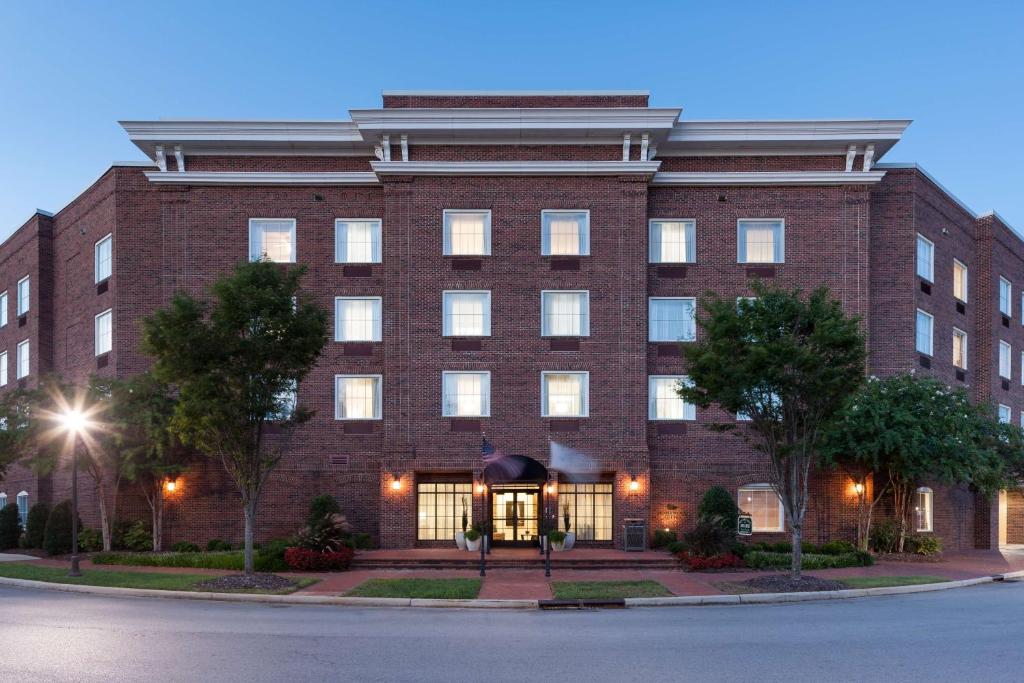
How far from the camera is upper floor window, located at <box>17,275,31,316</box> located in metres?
37.5

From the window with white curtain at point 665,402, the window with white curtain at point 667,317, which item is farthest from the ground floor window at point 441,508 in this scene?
the window with white curtain at point 667,317

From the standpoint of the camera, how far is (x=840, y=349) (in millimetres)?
20641

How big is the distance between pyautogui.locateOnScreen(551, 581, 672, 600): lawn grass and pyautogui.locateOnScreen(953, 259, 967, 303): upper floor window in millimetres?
21623

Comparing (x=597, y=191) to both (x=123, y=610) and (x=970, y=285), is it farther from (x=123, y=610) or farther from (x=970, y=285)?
(x=123, y=610)

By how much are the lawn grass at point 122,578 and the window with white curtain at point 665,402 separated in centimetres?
1380

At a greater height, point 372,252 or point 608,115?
point 608,115

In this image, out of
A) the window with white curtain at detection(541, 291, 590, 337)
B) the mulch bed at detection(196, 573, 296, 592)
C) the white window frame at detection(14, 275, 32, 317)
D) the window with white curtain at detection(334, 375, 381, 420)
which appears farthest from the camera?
the white window frame at detection(14, 275, 32, 317)

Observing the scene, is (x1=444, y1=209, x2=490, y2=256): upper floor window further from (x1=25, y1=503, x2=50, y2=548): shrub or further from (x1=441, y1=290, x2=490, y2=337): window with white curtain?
(x1=25, y1=503, x2=50, y2=548): shrub

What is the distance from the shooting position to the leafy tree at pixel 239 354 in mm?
21312

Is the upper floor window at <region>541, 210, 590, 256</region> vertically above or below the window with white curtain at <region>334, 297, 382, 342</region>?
above

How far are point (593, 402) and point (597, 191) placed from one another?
7.65 metres

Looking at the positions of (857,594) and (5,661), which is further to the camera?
(857,594)

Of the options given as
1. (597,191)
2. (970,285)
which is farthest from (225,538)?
(970,285)

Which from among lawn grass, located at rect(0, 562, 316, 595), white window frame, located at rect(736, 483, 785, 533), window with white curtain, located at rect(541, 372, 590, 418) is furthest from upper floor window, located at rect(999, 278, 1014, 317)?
lawn grass, located at rect(0, 562, 316, 595)
